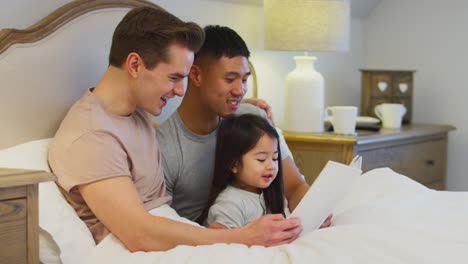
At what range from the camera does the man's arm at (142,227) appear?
54.4 inches

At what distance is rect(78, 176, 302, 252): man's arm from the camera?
4.53 ft

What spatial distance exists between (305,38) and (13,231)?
5.44 feet

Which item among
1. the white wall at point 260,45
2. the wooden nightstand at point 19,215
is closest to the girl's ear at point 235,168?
the white wall at point 260,45

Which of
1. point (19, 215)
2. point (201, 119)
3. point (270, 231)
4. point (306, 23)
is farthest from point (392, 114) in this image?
point (19, 215)

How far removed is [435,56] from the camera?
335 centimetres

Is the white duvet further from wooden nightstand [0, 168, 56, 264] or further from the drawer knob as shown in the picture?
the drawer knob

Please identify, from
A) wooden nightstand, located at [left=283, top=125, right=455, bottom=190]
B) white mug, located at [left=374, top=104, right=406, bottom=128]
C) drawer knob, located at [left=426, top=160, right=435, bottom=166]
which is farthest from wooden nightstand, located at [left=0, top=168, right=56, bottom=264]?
drawer knob, located at [left=426, top=160, right=435, bottom=166]

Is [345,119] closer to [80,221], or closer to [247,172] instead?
[247,172]

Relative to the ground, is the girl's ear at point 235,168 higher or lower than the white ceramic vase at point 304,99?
lower

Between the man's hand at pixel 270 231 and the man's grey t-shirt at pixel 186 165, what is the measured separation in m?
0.45

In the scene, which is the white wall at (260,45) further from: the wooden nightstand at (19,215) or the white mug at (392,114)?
the wooden nightstand at (19,215)

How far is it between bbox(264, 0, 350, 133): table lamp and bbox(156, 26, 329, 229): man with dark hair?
0.71 metres

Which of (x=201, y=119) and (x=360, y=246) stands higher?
(x=201, y=119)

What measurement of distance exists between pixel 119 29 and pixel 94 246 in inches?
21.1
